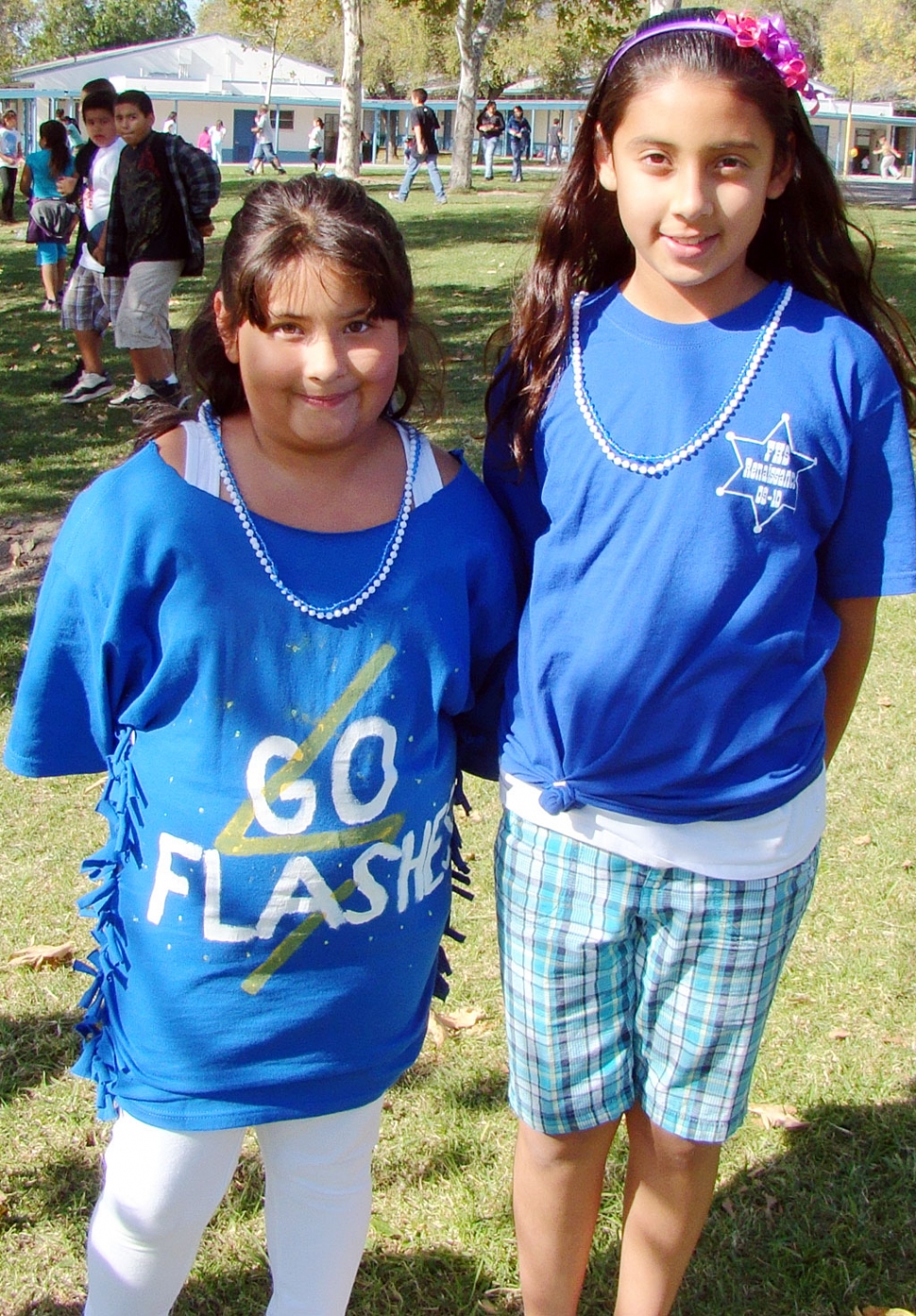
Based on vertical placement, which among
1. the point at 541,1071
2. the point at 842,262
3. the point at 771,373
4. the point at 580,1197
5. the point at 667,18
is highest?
the point at 667,18

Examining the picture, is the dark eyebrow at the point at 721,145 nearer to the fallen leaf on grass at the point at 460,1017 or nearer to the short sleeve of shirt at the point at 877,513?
the short sleeve of shirt at the point at 877,513

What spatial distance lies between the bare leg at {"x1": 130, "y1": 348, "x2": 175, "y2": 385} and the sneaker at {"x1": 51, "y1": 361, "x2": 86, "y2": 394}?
0.89m

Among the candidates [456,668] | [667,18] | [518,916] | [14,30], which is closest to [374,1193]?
[518,916]

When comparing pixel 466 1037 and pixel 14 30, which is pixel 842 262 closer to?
pixel 466 1037

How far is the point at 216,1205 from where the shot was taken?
6.09 feet

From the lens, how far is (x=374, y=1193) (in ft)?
8.96

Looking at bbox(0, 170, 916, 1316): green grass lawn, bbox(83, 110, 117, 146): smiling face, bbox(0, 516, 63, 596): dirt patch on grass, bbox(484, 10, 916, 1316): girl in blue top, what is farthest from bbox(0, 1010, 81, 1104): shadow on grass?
bbox(83, 110, 117, 146): smiling face

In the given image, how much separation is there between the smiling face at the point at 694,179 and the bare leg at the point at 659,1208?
117 cm

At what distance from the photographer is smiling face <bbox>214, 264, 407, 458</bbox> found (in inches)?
66.7

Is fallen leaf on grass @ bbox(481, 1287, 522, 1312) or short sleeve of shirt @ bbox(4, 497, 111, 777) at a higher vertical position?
short sleeve of shirt @ bbox(4, 497, 111, 777)

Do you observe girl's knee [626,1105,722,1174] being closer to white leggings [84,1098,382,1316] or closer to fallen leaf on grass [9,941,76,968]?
white leggings [84,1098,382,1316]

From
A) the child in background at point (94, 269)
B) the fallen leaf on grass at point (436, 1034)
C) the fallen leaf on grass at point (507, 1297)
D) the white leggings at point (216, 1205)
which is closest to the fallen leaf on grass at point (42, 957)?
the fallen leaf on grass at point (436, 1034)

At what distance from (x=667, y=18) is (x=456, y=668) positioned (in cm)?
91

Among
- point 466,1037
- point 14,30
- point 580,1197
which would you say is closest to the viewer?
point 580,1197
